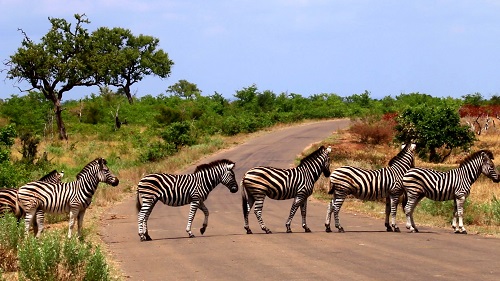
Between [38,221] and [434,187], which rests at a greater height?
[434,187]

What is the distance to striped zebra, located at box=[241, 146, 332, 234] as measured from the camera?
1911 cm

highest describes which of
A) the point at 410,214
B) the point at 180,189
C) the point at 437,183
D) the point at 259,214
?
the point at 437,183

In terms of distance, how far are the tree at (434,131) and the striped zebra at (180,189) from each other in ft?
81.6

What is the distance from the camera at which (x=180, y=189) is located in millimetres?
18609

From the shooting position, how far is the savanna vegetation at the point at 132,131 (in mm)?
14078

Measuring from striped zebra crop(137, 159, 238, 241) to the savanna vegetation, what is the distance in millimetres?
1237

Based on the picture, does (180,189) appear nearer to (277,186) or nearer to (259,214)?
(259,214)

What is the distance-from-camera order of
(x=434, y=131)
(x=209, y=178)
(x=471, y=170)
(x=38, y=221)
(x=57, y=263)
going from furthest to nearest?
1. (x=434, y=131)
2. (x=471, y=170)
3. (x=209, y=178)
4. (x=38, y=221)
5. (x=57, y=263)

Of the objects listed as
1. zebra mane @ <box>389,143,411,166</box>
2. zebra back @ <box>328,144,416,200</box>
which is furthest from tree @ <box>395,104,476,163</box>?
zebra back @ <box>328,144,416,200</box>

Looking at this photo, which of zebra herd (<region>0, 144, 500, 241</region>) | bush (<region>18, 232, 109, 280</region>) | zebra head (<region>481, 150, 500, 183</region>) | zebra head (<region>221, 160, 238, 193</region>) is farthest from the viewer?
zebra head (<region>481, 150, 500, 183</region>)

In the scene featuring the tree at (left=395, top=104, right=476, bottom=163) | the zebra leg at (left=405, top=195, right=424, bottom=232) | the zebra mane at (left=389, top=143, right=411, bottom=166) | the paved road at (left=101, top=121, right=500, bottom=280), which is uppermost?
the tree at (left=395, top=104, right=476, bottom=163)

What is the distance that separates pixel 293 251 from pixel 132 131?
5034cm

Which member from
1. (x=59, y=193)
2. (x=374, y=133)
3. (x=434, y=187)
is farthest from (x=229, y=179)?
(x=374, y=133)

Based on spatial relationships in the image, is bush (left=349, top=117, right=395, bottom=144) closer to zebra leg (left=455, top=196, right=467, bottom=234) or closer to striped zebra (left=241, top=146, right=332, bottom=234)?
striped zebra (left=241, top=146, right=332, bottom=234)
